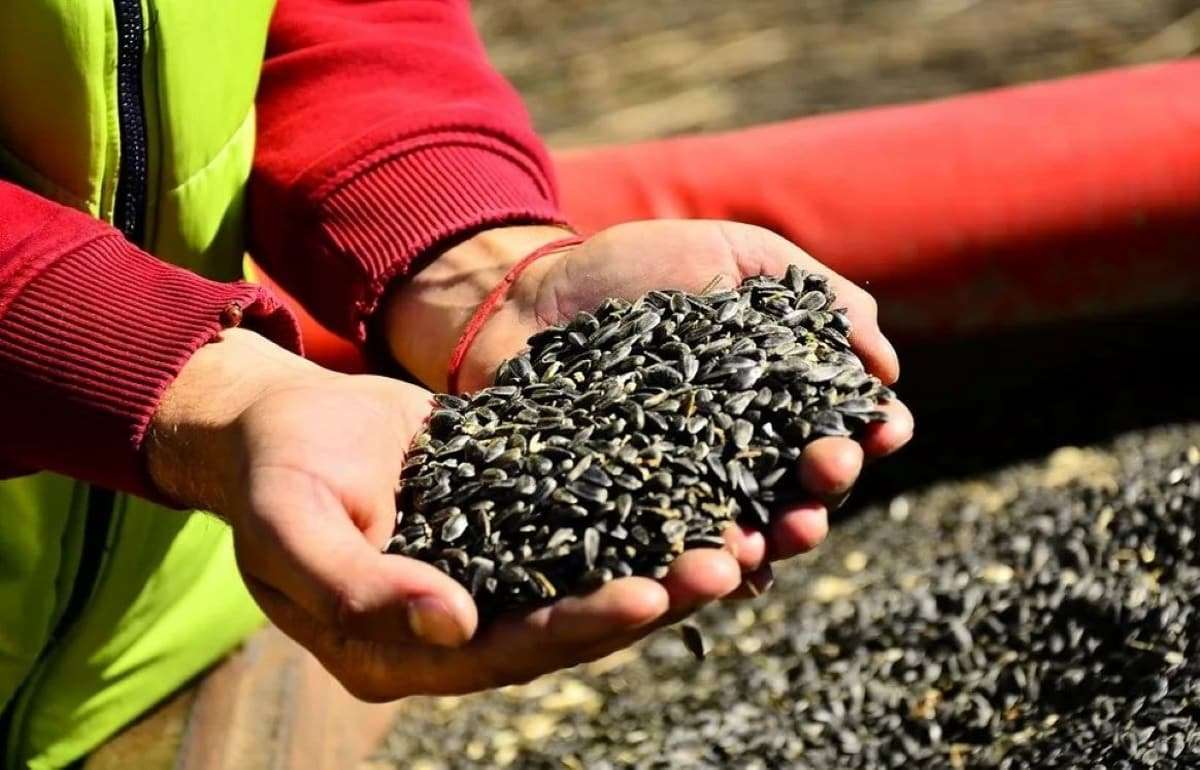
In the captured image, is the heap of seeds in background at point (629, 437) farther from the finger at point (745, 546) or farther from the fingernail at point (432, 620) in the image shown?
the fingernail at point (432, 620)

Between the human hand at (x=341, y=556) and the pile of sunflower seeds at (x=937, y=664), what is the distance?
0.65m

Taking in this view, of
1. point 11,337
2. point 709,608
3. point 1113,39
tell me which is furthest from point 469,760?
point 1113,39

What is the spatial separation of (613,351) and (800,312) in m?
0.20

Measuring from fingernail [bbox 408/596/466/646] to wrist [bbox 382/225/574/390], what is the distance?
2.07 ft

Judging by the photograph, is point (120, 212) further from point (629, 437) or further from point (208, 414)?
point (629, 437)

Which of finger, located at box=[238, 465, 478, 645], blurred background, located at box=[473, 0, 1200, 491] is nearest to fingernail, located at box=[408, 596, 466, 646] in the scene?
finger, located at box=[238, 465, 478, 645]

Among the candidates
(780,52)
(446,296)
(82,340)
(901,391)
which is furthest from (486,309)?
(780,52)

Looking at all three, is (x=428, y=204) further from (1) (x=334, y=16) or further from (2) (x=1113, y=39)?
(2) (x=1113, y=39)

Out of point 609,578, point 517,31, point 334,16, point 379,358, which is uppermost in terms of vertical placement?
point 334,16

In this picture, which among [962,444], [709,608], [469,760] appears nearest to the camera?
[469,760]

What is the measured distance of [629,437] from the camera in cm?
149

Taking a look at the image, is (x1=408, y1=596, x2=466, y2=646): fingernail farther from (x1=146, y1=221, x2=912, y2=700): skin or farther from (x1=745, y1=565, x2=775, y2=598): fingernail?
(x1=745, y1=565, x2=775, y2=598): fingernail

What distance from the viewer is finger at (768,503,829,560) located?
1380 millimetres

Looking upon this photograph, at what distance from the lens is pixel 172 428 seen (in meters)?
1.47
